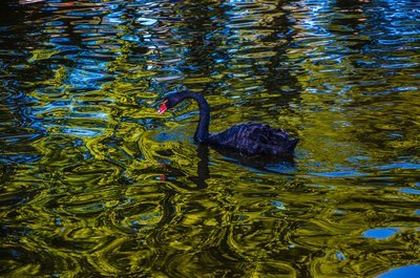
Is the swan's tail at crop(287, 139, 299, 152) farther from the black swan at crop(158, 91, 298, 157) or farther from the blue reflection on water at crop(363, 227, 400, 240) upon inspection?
the blue reflection on water at crop(363, 227, 400, 240)

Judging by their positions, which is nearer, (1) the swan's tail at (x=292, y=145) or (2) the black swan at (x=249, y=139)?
(1) the swan's tail at (x=292, y=145)

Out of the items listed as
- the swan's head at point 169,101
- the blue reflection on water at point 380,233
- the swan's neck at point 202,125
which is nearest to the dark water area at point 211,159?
the blue reflection on water at point 380,233

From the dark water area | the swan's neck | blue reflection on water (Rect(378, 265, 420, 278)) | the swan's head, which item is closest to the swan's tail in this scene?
the dark water area

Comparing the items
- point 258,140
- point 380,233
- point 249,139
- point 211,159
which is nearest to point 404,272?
point 380,233

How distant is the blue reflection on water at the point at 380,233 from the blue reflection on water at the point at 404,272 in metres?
0.66

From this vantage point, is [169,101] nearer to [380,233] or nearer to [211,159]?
[211,159]

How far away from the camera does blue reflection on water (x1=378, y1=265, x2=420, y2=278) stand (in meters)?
6.11

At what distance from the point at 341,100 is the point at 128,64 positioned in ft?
17.0

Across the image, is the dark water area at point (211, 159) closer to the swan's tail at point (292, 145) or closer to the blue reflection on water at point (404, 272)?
the blue reflection on water at point (404, 272)

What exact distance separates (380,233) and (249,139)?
2714 millimetres

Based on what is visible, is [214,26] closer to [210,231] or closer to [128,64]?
[128,64]

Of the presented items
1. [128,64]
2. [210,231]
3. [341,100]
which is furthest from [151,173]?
[128,64]

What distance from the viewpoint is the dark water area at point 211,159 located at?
6742mm

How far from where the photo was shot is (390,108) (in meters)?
10.8
